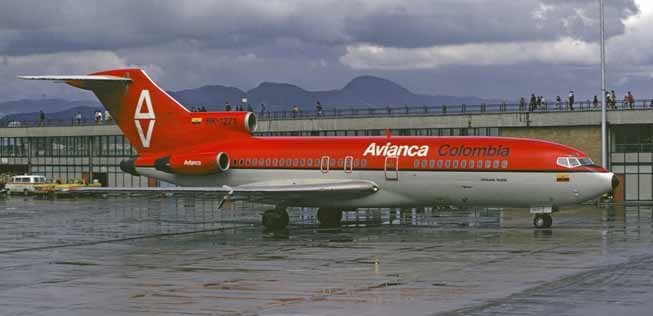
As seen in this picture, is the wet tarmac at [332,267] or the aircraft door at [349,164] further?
the aircraft door at [349,164]

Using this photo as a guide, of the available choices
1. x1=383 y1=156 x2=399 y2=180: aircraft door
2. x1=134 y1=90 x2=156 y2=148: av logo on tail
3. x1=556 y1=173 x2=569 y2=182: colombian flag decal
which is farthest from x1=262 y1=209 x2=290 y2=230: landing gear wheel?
x1=556 y1=173 x2=569 y2=182: colombian flag decal

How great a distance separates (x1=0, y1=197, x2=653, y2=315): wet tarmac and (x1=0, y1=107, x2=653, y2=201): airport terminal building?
21.6 metres

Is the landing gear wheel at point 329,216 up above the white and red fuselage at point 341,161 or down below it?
below

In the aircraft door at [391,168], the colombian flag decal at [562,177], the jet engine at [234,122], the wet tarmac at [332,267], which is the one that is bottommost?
the wet tarmac at [332,267]

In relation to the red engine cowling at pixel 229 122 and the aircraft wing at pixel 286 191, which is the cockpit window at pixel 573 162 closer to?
the aircraft wing at pixel 286 191

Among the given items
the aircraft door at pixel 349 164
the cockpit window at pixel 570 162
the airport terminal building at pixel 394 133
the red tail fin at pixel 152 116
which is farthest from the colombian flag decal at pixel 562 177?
the airport terminal building at pixel 394 133

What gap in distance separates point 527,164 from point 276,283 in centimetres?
1854

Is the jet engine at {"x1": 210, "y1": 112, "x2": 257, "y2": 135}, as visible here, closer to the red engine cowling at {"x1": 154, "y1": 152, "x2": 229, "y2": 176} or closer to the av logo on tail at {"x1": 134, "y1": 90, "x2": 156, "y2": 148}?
the red engine cowling at {"x1": 154, "y1": 152, "x2": 229, "y2": 176}

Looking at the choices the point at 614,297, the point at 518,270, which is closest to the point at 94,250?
the point at 518,270

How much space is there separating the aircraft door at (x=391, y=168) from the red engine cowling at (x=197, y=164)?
7.91 meters

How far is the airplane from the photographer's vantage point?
41594 mm

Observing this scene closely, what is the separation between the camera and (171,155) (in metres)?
49.0

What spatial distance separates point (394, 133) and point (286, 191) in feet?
130

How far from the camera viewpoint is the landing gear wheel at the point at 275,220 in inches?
1772
